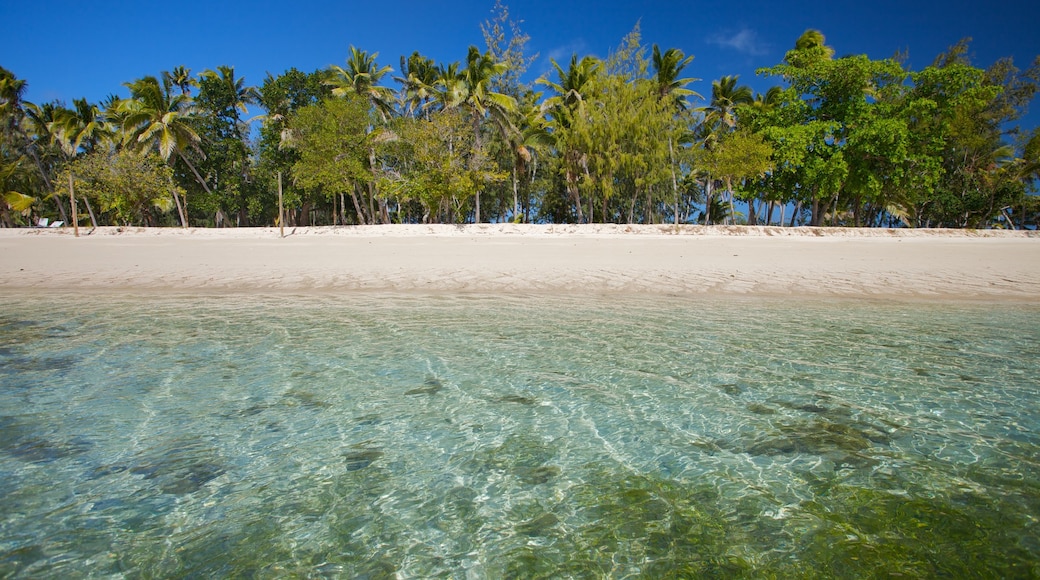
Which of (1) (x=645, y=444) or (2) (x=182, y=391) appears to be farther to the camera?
(2) (x=182, y=391)

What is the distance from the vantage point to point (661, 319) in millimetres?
6172

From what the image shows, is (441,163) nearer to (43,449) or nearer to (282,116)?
(282,116)

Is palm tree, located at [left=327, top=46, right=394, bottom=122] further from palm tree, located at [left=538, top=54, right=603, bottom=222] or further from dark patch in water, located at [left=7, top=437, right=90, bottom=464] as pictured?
dark patch in water, located at [left=7, top=437, right=90, bottom=464]

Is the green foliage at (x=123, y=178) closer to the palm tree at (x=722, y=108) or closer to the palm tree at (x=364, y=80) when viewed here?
the palm tree at (x=364, y=80)

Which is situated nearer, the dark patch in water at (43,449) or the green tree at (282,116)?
the dark patch in water at (43,449)

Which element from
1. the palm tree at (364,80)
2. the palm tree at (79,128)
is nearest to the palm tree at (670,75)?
the palm tree at (364,80)

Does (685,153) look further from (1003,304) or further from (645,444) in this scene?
(645,444)

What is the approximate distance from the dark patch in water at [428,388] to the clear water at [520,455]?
0.07ft

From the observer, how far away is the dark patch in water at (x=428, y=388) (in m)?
3.66

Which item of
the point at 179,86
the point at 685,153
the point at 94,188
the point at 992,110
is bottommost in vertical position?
the point at 94,188

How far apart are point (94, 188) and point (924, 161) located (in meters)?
47.0

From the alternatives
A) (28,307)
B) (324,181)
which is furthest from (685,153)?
(28,307)

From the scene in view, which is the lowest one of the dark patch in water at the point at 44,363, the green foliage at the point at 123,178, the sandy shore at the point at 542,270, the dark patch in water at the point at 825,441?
the dark patch in water at the point at 825,441

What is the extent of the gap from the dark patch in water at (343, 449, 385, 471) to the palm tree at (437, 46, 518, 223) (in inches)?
1040
